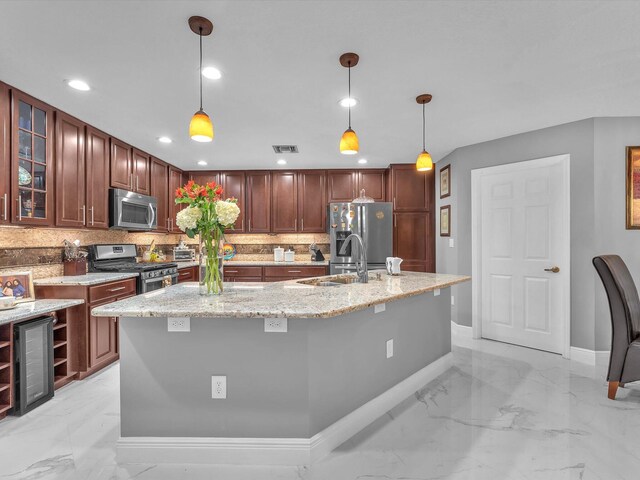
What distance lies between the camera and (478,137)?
3.98 m

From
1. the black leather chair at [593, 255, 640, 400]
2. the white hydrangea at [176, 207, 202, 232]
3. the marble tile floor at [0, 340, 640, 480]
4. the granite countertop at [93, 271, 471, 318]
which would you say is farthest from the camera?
the black leather chair at [593, 255, 640, 400]

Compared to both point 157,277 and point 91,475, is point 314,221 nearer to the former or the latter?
point 157,277

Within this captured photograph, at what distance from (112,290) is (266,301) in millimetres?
2164

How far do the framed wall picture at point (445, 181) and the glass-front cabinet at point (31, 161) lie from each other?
4.30 meters

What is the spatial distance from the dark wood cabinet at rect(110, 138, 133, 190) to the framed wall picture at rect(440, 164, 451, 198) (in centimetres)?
396

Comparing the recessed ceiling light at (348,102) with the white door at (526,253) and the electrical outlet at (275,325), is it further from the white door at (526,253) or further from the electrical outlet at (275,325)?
the white door at (526,253)

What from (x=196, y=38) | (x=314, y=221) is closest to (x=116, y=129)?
(x=196, y=38)

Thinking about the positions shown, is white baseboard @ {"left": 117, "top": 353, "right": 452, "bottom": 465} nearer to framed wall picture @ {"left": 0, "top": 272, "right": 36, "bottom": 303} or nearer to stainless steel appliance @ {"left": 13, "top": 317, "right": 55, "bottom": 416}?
stainless steel appliance @ {"left": 13, "top": 317, "right": 55, "bottom": 416}

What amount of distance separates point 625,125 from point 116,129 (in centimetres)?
497

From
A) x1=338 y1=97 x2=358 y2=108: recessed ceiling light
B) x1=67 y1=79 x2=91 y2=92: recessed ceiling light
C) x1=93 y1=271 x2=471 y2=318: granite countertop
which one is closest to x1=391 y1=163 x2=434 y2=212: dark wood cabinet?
x1=338 y1=97 x2=358 y2=108: recessed ceiling light

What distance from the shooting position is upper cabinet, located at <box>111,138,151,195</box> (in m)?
3.96

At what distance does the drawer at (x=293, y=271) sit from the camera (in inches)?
207

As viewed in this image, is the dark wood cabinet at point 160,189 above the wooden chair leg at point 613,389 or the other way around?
above

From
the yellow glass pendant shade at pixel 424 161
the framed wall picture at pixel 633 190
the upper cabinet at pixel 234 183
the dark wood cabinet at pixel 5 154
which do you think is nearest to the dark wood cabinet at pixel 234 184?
the upper cabinet at pixel 234 183
